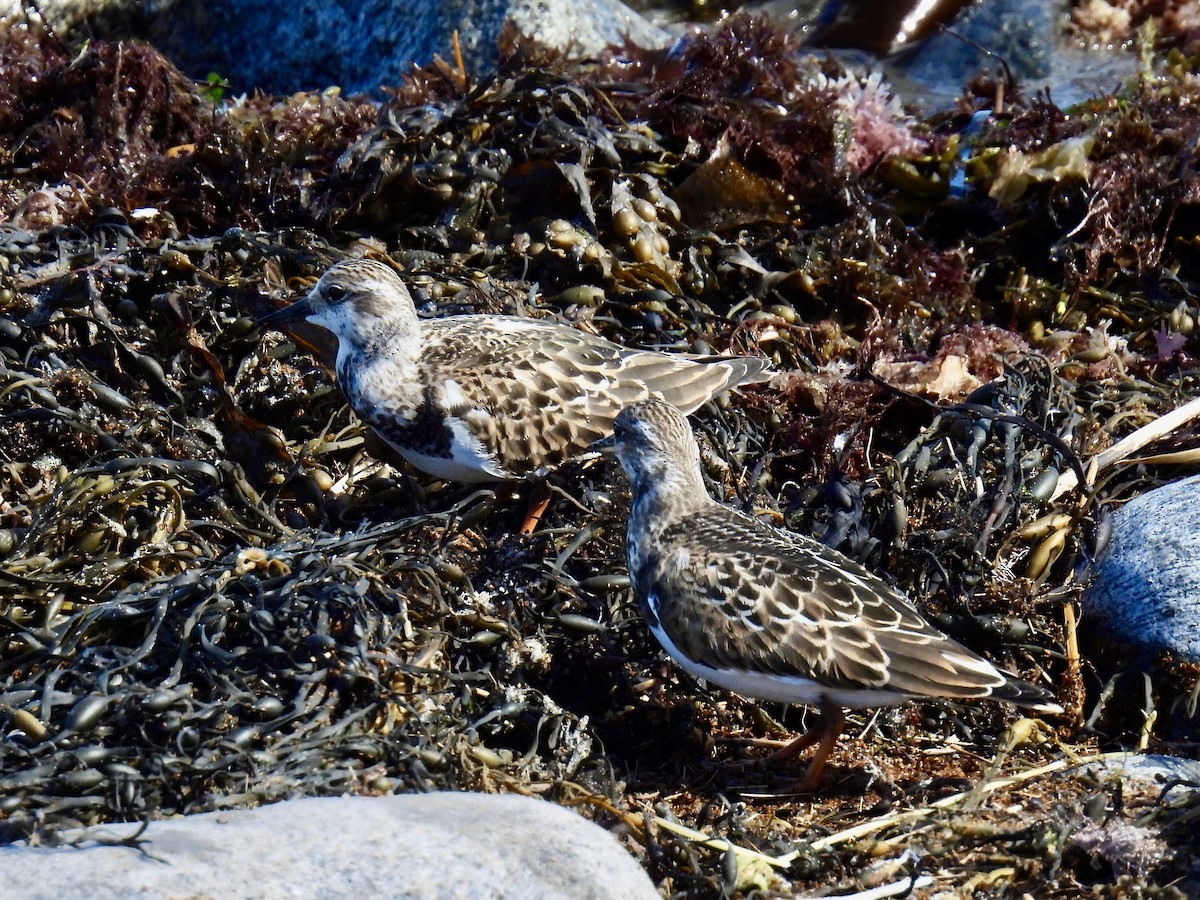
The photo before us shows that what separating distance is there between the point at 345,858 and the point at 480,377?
2.22m

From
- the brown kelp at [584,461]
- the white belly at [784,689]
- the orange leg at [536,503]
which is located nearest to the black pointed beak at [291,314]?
the brown kelp at [584,461]

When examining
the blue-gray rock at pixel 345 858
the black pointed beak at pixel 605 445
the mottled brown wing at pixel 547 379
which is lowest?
the blue-gray rock at pixel 345 858

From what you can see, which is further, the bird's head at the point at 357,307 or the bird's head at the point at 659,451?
the bird's head at the point at 357,307

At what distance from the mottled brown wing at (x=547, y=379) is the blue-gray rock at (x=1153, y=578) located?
1334 millimetres

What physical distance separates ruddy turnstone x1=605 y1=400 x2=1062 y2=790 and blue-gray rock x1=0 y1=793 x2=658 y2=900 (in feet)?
3.17

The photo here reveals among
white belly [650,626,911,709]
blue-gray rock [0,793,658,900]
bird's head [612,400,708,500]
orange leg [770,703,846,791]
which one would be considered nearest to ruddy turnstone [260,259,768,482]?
bird's head [612,400,708,500]

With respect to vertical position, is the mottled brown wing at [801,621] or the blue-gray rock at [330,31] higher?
the blue-gray rock at [330,31]

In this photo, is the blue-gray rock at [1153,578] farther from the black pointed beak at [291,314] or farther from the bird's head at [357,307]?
the black pointed beak at [291,314]

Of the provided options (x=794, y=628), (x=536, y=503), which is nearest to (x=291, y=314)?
(x=536, y=503)

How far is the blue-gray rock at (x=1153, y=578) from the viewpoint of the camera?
4000 millimetres

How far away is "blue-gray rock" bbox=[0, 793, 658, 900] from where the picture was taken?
2.39 meters

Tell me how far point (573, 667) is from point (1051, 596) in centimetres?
154

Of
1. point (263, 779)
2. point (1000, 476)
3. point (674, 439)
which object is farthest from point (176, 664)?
point (1000, 476)

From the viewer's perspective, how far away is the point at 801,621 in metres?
3.59
